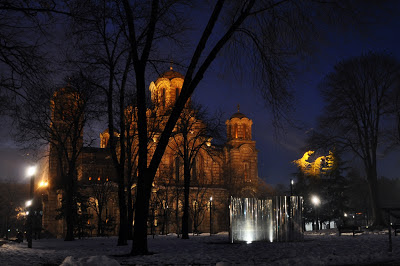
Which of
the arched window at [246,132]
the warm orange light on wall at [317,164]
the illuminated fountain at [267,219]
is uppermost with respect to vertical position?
the arched window at [246,132]

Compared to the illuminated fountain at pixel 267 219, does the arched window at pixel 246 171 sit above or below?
above

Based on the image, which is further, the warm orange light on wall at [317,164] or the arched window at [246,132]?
the arched window at [246,132]

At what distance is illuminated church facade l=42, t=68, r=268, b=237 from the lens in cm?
5219

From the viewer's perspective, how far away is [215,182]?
6619 centimetres

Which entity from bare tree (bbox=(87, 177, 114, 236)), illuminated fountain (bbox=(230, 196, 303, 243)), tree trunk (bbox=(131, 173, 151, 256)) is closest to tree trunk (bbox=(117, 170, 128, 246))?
illuminated fountain (bbox=(230, 196, 303, 243))

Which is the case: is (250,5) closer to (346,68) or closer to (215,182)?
(346,68)

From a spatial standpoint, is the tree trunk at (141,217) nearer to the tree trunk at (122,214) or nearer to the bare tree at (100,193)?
the tree trunk at (122,214)

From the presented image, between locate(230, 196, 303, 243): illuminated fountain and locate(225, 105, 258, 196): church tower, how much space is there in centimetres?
4646

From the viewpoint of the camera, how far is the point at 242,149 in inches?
2753


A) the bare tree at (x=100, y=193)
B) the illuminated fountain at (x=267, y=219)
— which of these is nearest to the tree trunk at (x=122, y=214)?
the illuminated fountain at (x=267, y=219)

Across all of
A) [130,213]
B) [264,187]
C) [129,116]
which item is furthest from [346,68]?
[264,187]

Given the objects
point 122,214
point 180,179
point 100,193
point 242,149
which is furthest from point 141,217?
point 242,149

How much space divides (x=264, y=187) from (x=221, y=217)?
15.8 meters

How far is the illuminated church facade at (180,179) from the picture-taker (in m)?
52.2
